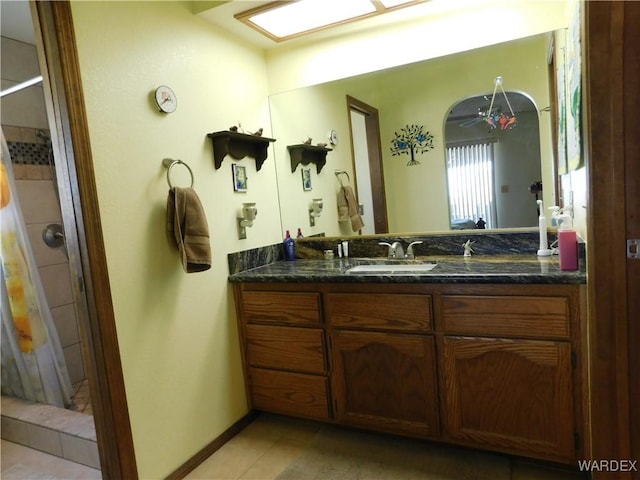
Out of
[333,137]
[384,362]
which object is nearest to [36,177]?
[333,137]

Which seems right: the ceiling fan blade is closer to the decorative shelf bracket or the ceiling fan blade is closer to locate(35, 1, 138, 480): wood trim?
the decorative shelf bracket

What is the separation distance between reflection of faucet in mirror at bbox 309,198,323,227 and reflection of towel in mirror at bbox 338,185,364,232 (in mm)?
145

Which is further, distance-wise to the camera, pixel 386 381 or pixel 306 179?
pixel 306 179

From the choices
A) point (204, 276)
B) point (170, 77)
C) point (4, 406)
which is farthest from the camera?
point (4, 406)

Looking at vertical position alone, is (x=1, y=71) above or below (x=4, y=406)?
above

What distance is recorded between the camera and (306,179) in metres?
Result: 2.57

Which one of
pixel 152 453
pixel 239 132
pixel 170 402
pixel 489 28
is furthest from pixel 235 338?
pixel 489 28

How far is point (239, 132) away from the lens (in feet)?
7.13

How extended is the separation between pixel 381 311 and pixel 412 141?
1017mm

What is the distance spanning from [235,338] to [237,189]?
31.7 inches

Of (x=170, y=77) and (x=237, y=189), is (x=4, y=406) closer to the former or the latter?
(x=237, y=189)

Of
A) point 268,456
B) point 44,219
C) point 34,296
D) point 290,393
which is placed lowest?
point 268,456

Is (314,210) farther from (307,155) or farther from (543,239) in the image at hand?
(543,239)

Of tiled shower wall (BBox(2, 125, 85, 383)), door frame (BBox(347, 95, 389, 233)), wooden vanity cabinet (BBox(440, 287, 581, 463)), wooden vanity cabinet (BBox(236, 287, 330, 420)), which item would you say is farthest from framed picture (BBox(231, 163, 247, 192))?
tiled shower wall (BBox(2, 125, 85, 383))
